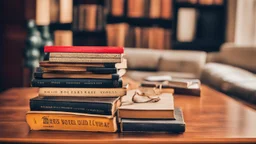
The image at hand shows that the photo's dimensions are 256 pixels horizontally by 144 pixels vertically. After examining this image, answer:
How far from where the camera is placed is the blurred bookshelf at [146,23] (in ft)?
14.1

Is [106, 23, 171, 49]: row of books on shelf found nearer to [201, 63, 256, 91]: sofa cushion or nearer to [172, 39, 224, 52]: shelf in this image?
[172, 39, 224, 52]: shelf

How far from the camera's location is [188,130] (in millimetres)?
1084

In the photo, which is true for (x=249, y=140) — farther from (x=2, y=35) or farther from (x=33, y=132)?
(x=2, y=35)

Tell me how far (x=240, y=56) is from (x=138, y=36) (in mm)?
1240

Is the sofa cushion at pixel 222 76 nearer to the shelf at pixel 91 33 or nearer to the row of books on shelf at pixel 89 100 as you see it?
the shelf at pixel 91 33

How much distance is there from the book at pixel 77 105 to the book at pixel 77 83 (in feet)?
0.14

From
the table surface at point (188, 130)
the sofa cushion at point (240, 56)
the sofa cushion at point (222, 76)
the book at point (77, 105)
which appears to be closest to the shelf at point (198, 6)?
the sofa cushion at point (240, 56)

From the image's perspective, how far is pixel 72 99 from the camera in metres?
1.06

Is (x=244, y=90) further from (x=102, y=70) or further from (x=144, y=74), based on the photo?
(x=102, y=70)

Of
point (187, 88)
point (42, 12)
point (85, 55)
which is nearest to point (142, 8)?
point (42, 12)

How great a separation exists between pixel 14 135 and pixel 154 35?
347 centimetres

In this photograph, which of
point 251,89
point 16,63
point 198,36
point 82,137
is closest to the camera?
point 82,137

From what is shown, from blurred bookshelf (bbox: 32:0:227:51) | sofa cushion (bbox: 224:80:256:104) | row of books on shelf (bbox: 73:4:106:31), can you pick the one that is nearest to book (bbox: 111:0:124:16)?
blurred bookshelf (bbox: 32:0:227:51)

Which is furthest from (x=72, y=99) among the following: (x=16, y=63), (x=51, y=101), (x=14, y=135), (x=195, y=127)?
(x=16, y=63)
